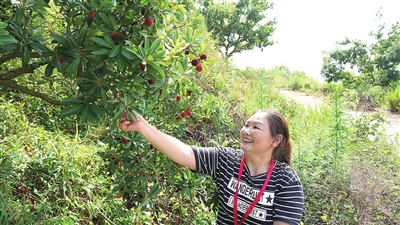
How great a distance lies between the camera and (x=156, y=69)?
1.30 m

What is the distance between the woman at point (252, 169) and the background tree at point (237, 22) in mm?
14040

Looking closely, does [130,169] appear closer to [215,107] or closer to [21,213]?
[21,213]

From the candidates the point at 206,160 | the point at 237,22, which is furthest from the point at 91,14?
the point at 237,22

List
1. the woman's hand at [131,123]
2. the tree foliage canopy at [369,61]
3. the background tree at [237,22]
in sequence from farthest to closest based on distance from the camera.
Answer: the background tree at [237,22]
the tree foliage canopy at [369,61]
the woman's hand at [131,123]

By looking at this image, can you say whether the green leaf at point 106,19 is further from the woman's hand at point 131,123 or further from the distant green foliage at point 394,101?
the distant green foliage at point 394,101

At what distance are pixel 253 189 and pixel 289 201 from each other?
0.17 metres

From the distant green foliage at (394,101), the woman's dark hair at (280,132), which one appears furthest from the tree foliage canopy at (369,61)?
the woman's dark hair at (280,132)

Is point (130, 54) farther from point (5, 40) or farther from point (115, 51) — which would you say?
point (5, 40)

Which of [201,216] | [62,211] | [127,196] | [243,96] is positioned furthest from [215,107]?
[243,96]

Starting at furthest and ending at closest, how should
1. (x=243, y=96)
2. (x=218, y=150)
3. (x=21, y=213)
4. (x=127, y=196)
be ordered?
1. (x=243, y=96)
2. (x=21, y=213)
3. (x=127, y=196)
4. (x=218, y=150)

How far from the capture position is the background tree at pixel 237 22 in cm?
1587

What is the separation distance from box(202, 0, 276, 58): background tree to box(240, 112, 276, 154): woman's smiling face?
1405 cm

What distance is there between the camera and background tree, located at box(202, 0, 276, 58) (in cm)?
1587

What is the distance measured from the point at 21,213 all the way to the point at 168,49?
155 centimetres
